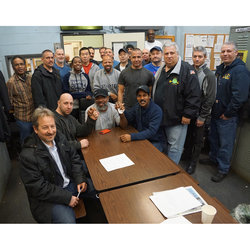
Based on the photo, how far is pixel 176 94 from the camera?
2.47 m

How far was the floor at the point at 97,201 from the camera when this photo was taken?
90.7 inches

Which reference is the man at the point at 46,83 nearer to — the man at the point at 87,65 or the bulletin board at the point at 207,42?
the man at the point at 87,65

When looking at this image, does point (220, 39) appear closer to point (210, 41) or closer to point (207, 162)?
point (210, 41)

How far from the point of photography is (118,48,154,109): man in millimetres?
2953

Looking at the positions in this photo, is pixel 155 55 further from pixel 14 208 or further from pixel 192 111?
pixel 14 208

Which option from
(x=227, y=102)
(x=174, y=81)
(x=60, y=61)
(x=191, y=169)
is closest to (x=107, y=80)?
(x=60, y=61)

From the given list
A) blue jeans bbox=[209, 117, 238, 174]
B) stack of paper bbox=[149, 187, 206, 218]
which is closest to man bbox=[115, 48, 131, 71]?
blue jeans bbox=[209, 117, 238, 174]

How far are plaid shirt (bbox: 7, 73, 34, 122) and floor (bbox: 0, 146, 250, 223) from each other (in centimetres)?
99

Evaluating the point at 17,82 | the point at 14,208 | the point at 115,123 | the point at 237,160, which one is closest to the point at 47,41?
the point at 17,82

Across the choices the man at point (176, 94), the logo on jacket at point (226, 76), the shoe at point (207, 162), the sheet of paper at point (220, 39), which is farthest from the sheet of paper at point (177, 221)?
the sheet of paper at point (220, 39)

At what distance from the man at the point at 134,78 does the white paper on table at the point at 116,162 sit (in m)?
1.32

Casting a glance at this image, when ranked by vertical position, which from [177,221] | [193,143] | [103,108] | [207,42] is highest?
[207,42]

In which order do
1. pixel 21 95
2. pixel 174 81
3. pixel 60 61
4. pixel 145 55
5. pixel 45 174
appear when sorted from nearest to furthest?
pixel 45 174
pixel 174 81
pixel 21 95
pixel 60 61
pixel 145 55

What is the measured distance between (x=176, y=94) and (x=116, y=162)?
3.98 ft
